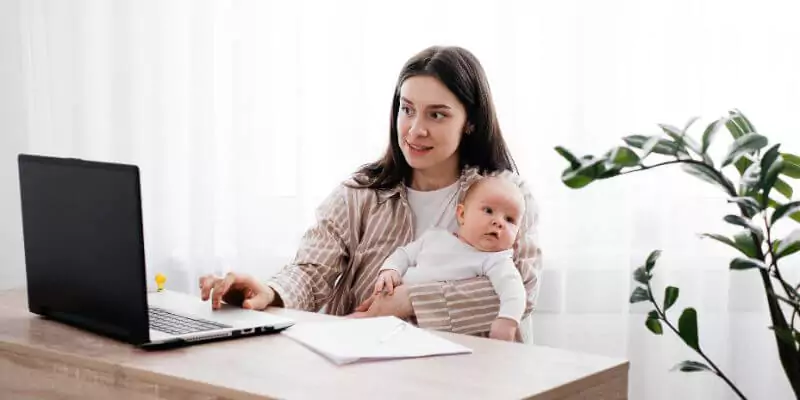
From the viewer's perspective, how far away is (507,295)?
2.17 metres

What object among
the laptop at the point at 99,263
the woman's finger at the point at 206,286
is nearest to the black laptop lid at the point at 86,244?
the laptop at the point at 99,263

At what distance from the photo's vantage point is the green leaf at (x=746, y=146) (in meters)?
1.60

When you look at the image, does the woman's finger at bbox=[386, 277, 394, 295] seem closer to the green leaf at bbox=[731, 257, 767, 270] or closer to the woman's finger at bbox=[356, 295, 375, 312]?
the woman's finger at bbox=[356, 295, 375, 312]

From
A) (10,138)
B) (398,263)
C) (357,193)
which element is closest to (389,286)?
(398,263)

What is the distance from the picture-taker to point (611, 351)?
2783 mm

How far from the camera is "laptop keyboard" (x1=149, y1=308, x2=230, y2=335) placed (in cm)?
178

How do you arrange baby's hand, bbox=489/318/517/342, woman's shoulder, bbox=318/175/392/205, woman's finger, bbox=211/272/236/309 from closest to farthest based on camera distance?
woman's finger, bbox=211/272/236/309, baby's hand, bbox=489/318/517/342, woman's shoulder, bbox=318/175/392/205

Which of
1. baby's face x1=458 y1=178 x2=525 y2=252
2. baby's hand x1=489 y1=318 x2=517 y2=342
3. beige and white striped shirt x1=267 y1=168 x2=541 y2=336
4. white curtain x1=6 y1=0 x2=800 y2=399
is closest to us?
baby's hand x1=489 y1=318 x2=517 y2=342

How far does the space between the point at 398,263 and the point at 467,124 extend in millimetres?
387

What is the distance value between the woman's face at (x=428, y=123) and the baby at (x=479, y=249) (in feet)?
0.48

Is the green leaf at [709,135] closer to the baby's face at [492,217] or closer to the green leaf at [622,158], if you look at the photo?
the green leaf at [622,158]

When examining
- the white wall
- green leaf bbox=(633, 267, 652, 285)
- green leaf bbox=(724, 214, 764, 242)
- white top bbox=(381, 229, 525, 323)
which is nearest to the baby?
white top bbox=(381, 229, 525, 323)

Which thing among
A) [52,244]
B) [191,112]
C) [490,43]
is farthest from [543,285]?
[52,244]

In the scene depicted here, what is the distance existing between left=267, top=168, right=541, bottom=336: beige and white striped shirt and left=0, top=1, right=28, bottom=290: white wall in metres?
1.27
